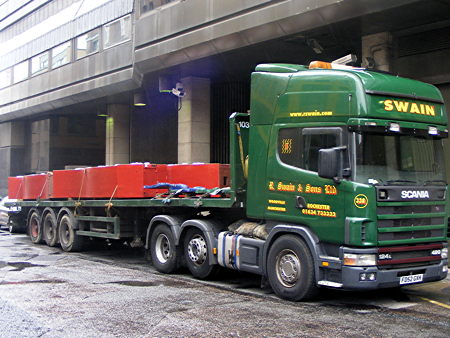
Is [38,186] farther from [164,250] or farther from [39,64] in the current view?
[39,64]

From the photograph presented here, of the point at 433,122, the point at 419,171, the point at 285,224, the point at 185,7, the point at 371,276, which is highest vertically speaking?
the point at 185,7

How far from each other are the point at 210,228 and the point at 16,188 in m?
10.5

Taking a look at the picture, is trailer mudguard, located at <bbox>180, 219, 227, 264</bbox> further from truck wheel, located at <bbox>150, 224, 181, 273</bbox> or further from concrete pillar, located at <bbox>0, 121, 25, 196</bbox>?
concrete pillar, located at <bbox>0, 121, 25, 196</bbox>

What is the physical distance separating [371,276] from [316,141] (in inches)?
80.6

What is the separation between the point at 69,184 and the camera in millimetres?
14398

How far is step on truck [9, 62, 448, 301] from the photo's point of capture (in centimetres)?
729

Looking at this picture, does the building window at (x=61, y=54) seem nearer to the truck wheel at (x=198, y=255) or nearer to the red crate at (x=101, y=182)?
the red crate at (x=101, y=182)

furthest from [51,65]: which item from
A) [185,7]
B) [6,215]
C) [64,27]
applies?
[185,7]

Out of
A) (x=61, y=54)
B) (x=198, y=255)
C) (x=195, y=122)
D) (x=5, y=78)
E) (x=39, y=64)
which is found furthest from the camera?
(x=5, y=78)

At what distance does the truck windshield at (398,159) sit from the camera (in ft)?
24.1

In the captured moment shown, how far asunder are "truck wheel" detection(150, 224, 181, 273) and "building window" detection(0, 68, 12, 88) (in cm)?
2594

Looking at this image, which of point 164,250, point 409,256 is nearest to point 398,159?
point 409,256

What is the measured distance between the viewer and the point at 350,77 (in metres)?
7.52

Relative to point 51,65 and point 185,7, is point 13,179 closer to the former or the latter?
point 185,7
